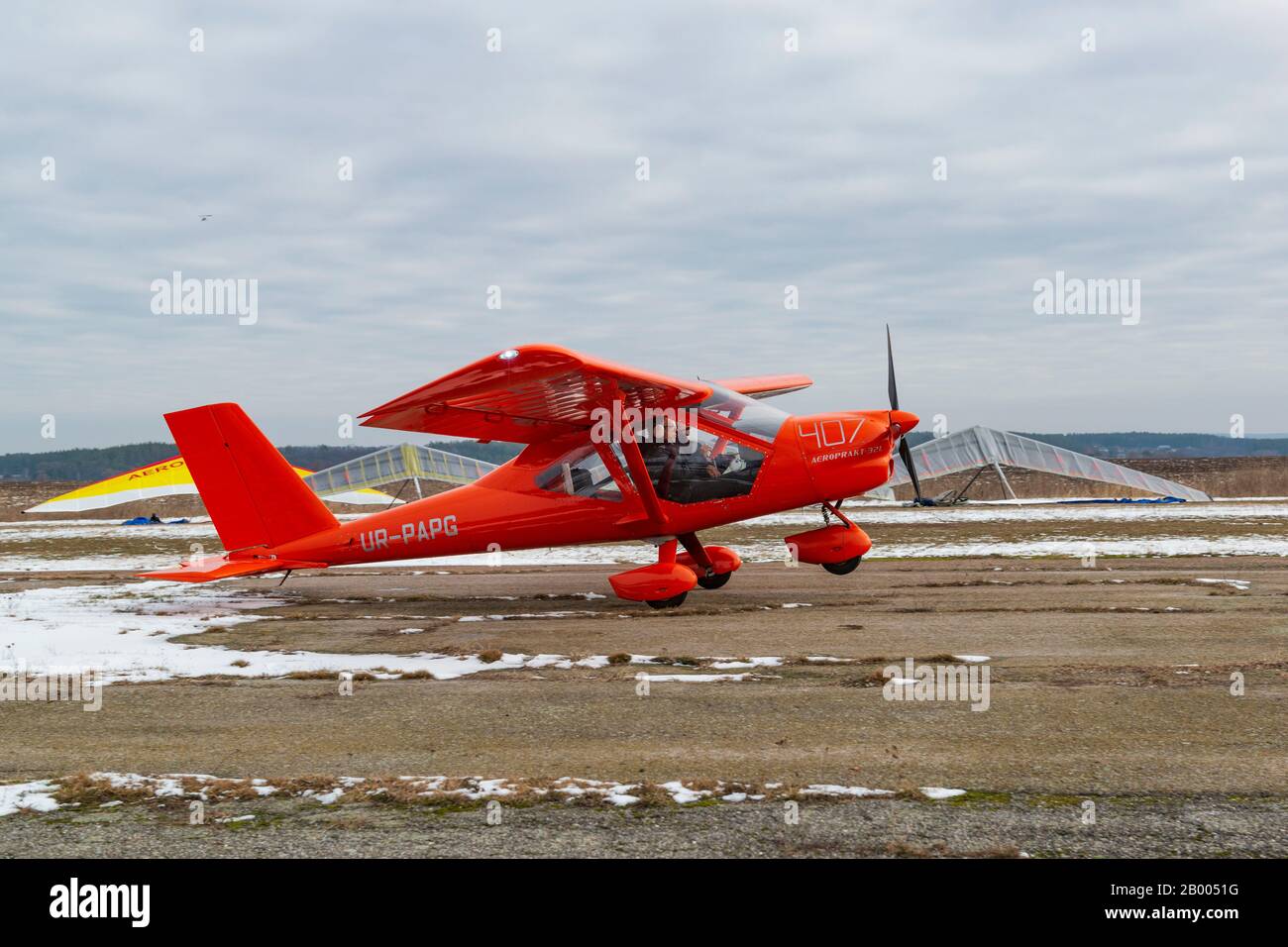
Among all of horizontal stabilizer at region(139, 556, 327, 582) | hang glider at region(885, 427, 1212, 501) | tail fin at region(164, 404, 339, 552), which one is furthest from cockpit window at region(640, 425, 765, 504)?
hang glider at region(885, 427, 1212, 501)

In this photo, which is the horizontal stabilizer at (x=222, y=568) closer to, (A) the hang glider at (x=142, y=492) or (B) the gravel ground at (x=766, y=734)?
(B) the gravel ground at (x=766, y=734)

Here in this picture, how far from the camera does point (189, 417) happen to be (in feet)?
45.0

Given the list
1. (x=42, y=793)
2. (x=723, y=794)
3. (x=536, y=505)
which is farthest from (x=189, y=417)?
(x=723, y=794)

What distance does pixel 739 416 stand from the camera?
1258 centimetres

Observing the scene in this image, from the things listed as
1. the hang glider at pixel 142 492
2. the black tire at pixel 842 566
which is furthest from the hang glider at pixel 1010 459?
the black tire at pixel 842 566

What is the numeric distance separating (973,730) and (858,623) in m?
4.46

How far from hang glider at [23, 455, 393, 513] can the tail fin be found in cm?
4401

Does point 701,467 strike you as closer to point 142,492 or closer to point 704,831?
point 704,831

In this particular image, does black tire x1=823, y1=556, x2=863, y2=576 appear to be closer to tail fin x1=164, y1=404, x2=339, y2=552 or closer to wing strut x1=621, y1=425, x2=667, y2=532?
wing strut x1=621, y1=425, x2=667, y2=532

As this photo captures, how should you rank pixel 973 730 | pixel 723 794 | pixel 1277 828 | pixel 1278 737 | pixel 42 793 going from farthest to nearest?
pixel 973 730
pixel 1278 737
pixel 42 793
pixel 723 794
pixel 1277 828

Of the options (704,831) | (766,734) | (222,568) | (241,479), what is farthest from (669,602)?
(704,831)

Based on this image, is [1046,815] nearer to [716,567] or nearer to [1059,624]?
[1059,624]

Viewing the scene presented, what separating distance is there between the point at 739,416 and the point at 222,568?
7.85m

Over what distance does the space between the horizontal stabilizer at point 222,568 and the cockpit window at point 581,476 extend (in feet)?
12.7
